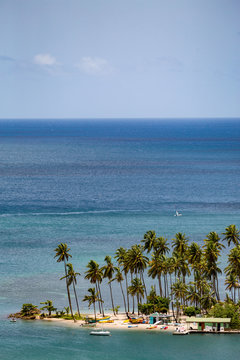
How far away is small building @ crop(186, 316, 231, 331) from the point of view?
327ft

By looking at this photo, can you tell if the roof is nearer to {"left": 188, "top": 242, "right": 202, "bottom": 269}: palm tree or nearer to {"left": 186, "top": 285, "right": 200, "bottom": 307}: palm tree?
{"left": 186, "top": 285, "right": 200, "bottom": 307}: palm tree

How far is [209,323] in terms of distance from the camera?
100 metres

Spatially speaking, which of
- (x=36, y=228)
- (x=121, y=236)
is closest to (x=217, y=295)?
(x=121, y=236)

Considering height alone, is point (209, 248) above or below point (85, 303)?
above

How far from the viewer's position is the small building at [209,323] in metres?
99.5

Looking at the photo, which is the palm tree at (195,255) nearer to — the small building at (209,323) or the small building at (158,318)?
the small building at (158,318)

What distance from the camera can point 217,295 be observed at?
108875mm

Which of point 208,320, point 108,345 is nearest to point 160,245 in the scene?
point 208,320

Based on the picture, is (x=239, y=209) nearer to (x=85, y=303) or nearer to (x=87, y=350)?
(x=85, y=303)

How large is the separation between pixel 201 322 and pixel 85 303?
24204 millimetres

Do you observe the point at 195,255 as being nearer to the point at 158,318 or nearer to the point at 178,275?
the point at 178,275

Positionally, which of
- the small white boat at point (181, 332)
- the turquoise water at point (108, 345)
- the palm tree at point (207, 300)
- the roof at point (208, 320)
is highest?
the palm tree at point (207, 300)

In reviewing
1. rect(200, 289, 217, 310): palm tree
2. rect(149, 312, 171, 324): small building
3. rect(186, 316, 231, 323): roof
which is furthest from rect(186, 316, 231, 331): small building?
rect(149, 312, 171, 324): small building

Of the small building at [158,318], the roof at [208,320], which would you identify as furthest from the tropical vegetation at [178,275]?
the small building at [158,318]
